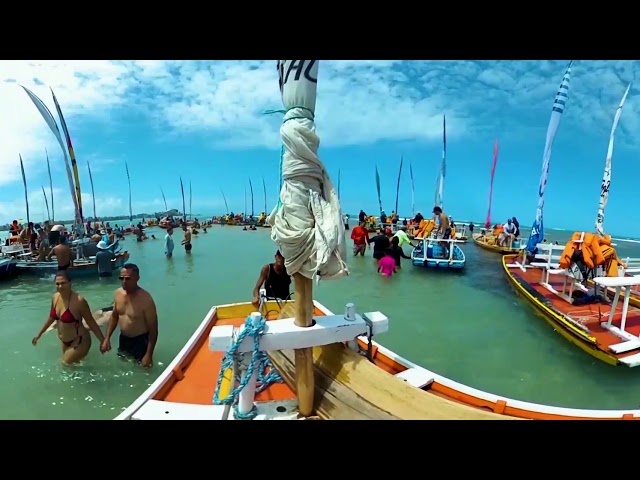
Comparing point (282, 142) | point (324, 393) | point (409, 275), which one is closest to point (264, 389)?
point (324, 393)

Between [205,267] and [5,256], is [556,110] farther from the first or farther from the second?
[5,256]

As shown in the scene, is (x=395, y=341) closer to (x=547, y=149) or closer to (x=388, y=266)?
(x=388, y=266)

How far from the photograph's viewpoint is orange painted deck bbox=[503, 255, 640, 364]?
5888 millimetres

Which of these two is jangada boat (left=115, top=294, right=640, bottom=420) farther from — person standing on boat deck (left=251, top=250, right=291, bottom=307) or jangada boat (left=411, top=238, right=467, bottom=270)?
jangada boat (left=411, top=238, right=467, bottom=270)

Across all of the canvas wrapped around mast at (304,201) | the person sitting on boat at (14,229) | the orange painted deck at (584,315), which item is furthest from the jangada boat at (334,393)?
the person sitting on boat at (14,229)

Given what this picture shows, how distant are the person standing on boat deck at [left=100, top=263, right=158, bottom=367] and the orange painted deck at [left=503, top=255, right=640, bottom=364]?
23.5 feet

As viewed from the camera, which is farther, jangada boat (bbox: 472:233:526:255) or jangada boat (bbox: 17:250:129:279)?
jangada boat (bbox: 472:233:526:255)

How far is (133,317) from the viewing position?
4945mm

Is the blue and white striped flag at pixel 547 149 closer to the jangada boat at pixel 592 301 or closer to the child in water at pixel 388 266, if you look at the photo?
the jangada boat at pixel 592 301

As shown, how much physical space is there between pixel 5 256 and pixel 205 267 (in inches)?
337

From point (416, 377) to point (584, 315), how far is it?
574cm

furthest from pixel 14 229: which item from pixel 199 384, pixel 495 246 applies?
pixel 495 246

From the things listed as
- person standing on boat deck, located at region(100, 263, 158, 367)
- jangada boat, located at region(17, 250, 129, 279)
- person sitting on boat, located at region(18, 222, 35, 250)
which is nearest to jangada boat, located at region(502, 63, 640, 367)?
person standing on boat deck, located at region(100, 263, 158, 367)

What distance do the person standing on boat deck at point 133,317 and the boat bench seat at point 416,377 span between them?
350cm
